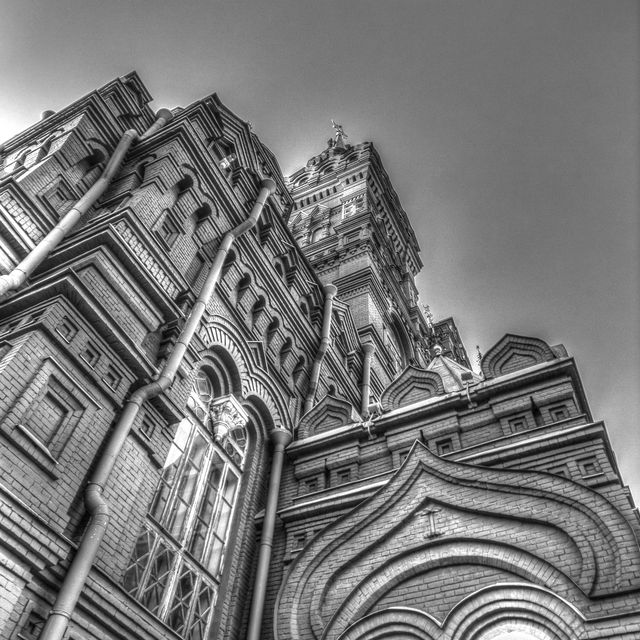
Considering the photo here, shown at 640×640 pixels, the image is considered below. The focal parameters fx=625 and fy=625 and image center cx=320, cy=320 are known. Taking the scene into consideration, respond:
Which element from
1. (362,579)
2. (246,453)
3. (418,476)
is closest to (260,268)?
(246,453)

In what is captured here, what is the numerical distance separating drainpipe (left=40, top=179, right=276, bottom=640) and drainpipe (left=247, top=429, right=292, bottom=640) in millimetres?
2669

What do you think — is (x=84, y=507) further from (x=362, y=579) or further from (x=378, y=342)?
(x=378, y=342)

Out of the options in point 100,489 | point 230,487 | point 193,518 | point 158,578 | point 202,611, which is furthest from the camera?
point 230,487

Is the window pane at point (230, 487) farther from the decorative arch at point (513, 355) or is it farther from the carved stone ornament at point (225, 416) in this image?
the decorative arch at point (513, 355)

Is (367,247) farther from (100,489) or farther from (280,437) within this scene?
(100,489)

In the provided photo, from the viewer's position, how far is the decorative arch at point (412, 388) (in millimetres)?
10086

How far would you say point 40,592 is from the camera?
204 inches

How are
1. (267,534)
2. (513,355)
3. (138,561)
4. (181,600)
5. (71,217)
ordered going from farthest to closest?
(513,355) < (267,534) < (71,217) < (181,600) < (138,561)

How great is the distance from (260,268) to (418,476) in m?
5.14

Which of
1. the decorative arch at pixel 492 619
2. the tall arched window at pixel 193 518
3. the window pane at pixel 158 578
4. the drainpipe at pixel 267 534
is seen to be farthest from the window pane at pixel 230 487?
the decorative arch at pixel 492 619

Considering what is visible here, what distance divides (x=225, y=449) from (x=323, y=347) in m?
3.81

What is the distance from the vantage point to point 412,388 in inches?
404

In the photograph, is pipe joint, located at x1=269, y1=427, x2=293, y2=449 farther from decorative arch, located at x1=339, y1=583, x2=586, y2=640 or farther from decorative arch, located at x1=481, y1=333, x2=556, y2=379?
decorative arch, located at x1=339, y1=583, x2=586, y2=640

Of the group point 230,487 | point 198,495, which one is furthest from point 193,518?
point 230,487
